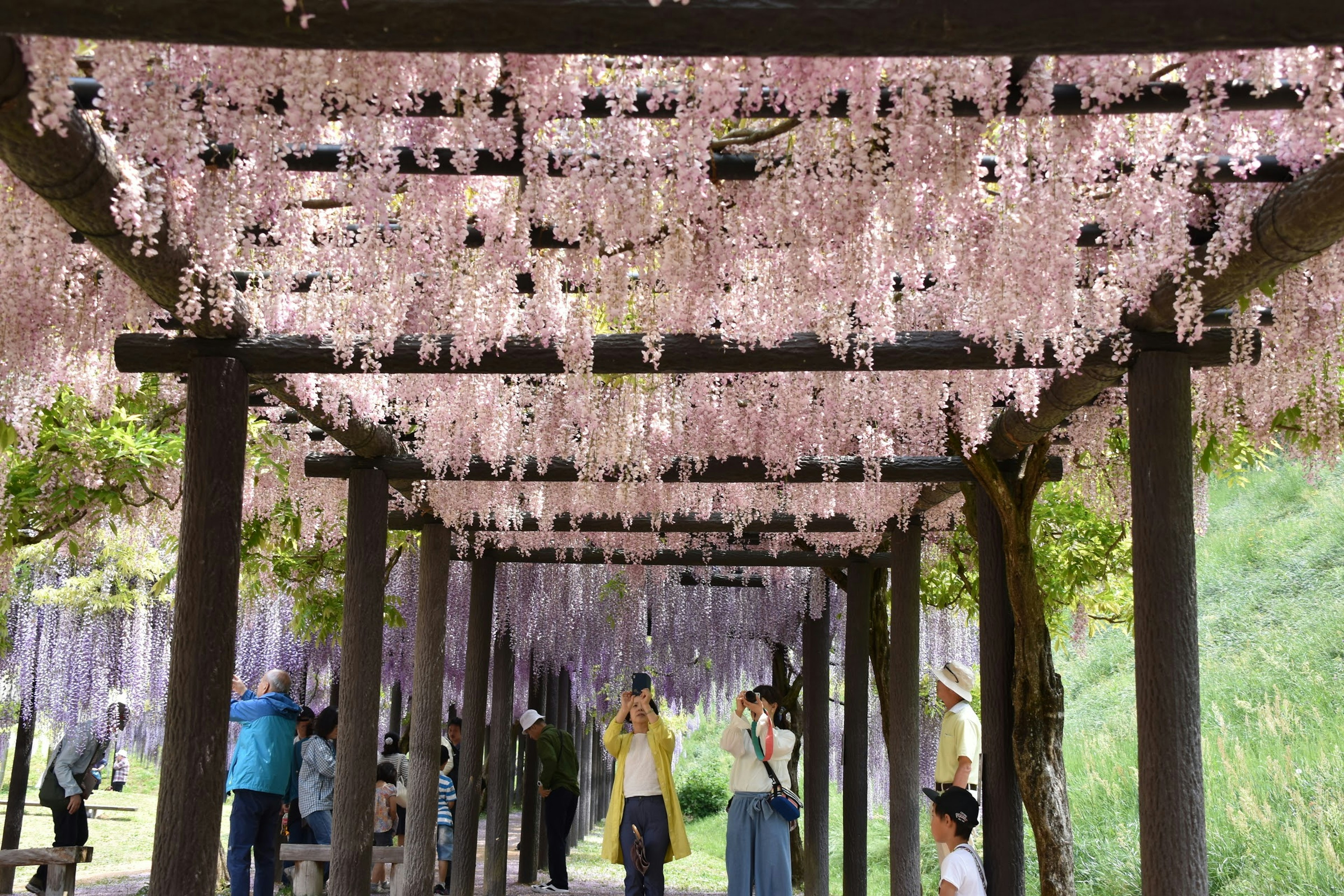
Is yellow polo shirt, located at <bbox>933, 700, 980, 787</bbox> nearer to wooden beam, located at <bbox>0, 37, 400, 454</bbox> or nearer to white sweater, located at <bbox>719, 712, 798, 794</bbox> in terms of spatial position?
white sweater, located at <bbox>719, 712, 798, 794</bbox>

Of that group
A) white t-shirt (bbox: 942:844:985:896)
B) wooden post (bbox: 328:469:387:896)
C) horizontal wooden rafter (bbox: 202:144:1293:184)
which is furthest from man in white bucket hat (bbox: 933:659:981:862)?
horizontal wooden rafter (bbox: 202:144:1293:184)

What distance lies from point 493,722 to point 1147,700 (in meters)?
7.38

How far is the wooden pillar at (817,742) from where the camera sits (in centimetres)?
941

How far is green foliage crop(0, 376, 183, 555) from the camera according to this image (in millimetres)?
5555

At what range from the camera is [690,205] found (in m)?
3.33

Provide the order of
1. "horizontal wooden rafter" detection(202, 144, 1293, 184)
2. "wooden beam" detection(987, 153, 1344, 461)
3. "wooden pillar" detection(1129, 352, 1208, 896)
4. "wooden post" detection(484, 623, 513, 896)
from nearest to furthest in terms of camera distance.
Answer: "wooden beam" detection(987, 153, 1344, 461), "horizontal wooden rafter" detection(202, 144, 1293, 184), "wooden pillar" detection(1129, 352, 1208, 896), "wooden post" detection(484, 623, 513, 896)

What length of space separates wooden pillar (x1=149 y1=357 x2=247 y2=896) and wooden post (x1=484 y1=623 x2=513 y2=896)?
18.9ft

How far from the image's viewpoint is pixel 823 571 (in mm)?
10375

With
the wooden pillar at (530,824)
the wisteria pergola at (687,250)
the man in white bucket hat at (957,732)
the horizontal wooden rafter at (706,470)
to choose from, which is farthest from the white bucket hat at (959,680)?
the wooden pillar at (530,824)

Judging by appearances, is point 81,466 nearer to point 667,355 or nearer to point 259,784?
point 259,784

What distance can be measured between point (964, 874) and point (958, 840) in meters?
0.21

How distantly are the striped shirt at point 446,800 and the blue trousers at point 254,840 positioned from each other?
2.31 m

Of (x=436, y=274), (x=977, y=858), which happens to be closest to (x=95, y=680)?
(x=436, y=274)

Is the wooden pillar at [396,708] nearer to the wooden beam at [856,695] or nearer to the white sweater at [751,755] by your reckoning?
the wooden beam at [856,695]
